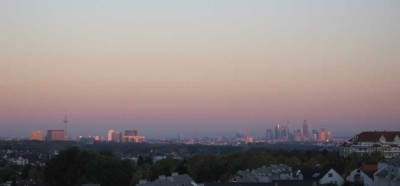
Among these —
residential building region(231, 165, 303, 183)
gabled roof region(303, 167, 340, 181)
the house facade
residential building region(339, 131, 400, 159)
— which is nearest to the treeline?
gabled roof region(303, 167, 340, 181)

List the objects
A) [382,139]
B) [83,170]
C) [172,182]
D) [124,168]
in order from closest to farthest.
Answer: [172,182]
[83,170]
[124,168]
[382,139]

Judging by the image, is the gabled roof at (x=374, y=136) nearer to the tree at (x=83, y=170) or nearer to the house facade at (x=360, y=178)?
the tree at (x=83, y=170)

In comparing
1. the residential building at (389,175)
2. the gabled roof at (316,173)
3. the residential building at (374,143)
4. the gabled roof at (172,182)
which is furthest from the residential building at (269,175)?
the residential building at (374,143)

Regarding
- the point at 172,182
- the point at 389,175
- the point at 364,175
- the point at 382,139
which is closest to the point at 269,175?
the point at 364,175

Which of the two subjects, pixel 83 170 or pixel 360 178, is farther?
pixel 83 170

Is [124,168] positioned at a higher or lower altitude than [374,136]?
lower

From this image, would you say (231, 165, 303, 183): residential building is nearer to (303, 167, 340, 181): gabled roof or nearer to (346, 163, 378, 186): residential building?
(303, 167, 340, 181): gabled roof

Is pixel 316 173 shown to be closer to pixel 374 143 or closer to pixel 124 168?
pixel 124 168

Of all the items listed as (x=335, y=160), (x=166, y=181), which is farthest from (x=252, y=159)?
(x=166, y=181)

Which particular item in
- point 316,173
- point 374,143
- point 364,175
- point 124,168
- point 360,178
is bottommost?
point 360,178
